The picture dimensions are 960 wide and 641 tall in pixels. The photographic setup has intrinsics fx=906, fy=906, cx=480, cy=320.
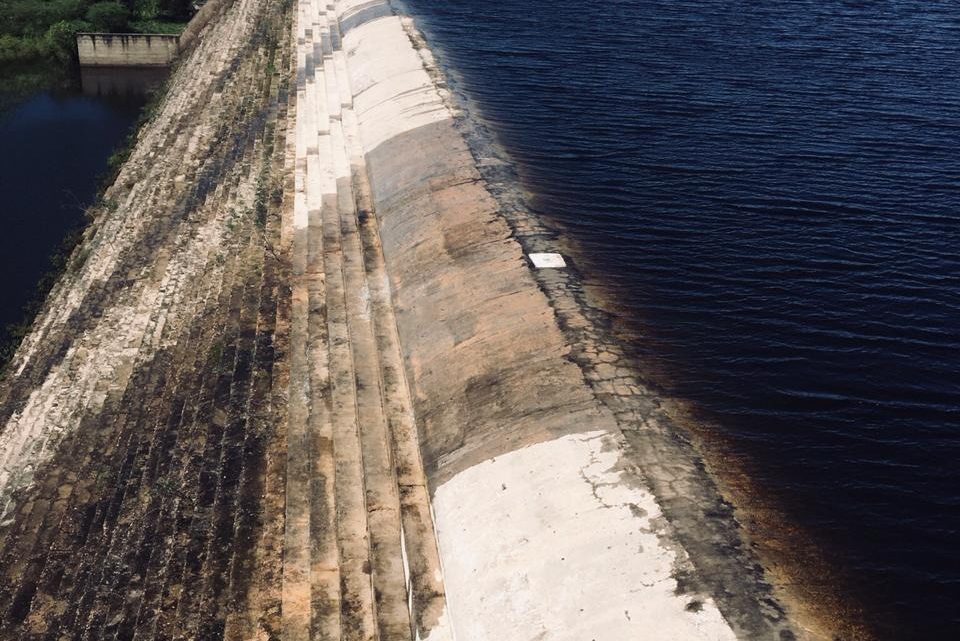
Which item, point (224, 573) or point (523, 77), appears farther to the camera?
point (523, 77)

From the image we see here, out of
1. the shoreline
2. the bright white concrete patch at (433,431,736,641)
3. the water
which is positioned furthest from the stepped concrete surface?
the water

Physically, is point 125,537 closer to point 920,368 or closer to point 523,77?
point 920,368

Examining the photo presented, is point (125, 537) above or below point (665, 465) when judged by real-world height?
below

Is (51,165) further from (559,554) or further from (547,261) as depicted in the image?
(559,554)

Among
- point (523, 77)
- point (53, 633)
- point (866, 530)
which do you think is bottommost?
point (53, 633)

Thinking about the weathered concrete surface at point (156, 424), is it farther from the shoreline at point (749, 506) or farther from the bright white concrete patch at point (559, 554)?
the shoreline at point (749, 506)

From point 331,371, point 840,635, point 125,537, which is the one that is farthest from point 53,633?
point 840,635

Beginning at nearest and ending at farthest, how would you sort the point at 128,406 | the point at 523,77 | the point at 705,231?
1. the point at 128,406
2. the point at 705,231
3. the point at 523,77
